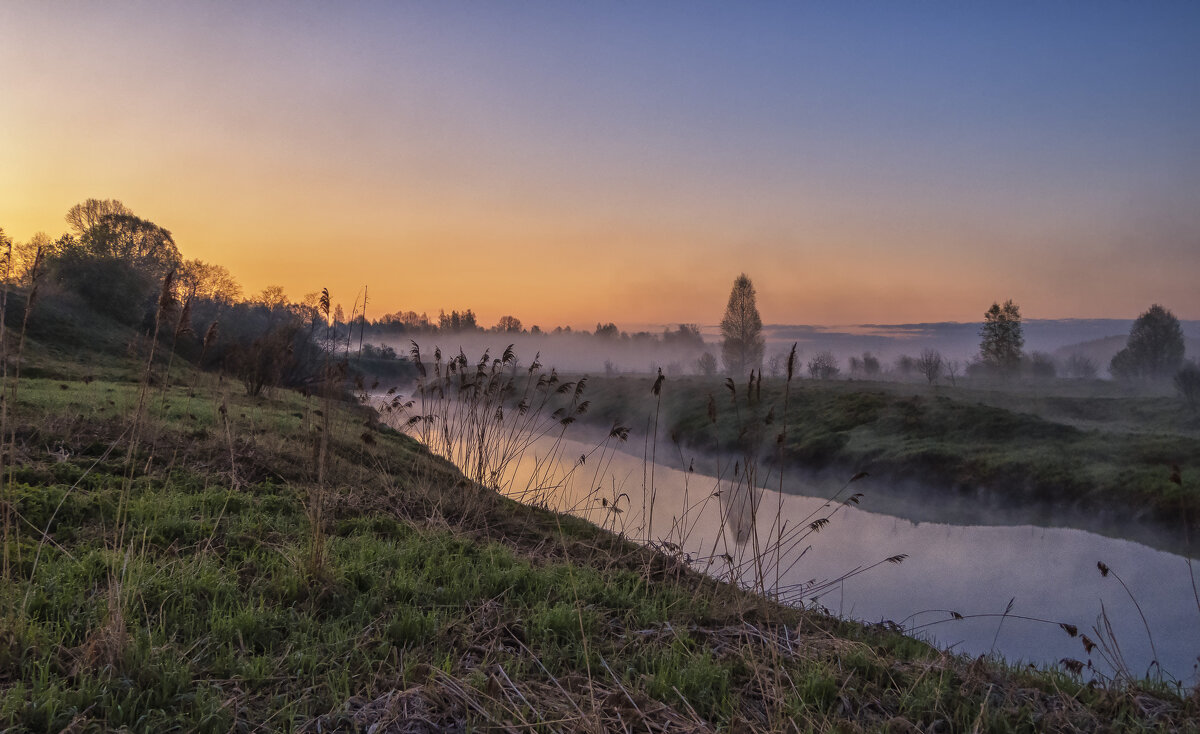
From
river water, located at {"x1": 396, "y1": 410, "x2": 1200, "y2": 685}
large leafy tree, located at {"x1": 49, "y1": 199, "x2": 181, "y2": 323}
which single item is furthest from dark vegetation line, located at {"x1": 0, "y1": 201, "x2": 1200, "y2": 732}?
large leafy tree, located at {"x1": 49, "y1": 199, "x2": 181, "y2": 323}

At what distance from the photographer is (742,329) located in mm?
69188

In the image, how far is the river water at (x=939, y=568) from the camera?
352 inches

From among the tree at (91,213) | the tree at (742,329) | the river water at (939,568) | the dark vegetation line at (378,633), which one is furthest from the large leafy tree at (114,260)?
the tree at (742,329)

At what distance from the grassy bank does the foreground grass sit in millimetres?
8643

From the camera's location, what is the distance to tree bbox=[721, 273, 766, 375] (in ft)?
225

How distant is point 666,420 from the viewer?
128ft

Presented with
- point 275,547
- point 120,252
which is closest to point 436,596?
point 275,547

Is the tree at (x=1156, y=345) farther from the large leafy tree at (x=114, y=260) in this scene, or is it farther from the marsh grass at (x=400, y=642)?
the large leafy tree at (x=114, y=260)

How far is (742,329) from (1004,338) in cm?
2887

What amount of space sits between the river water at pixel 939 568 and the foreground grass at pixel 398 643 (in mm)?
1578

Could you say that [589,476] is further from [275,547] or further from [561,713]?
[561,713]

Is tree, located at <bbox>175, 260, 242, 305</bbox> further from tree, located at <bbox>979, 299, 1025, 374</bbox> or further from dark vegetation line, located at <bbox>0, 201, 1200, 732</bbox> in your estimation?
tree, located at <bbox>979, 299, 1025, 374</bbox>

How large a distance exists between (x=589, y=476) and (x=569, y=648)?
47.4 feet

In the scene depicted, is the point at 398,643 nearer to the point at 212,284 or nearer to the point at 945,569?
the point at 945,569
